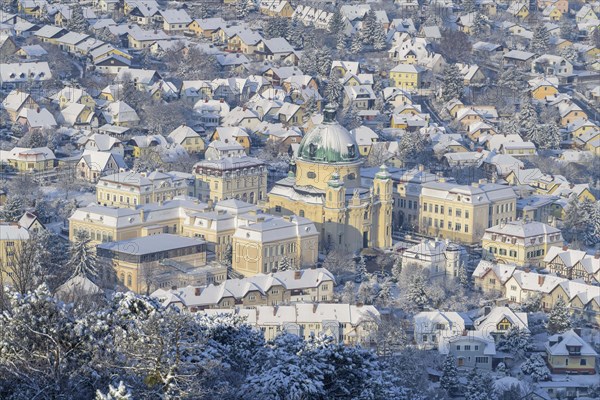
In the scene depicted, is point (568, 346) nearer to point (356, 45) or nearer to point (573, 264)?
point (573, 264)

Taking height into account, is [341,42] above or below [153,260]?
above

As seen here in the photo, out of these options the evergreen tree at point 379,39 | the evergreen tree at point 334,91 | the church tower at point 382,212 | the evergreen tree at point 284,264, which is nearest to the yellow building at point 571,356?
the evergreen tree at point 284,264

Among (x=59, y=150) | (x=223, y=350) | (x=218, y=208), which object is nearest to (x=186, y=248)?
(x=218, y=208)

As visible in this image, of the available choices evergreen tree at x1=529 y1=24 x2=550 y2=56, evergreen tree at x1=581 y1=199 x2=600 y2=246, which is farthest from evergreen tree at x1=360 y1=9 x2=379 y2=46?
evergreen tree at x1=581 y1=199 x2=600 y2=246

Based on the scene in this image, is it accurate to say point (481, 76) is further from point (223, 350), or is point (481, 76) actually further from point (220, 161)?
point (223, 350)

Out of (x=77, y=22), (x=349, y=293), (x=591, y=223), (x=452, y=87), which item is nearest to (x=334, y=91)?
(x=452, y=87)

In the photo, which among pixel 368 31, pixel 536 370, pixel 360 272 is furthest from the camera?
pixel 368 31
